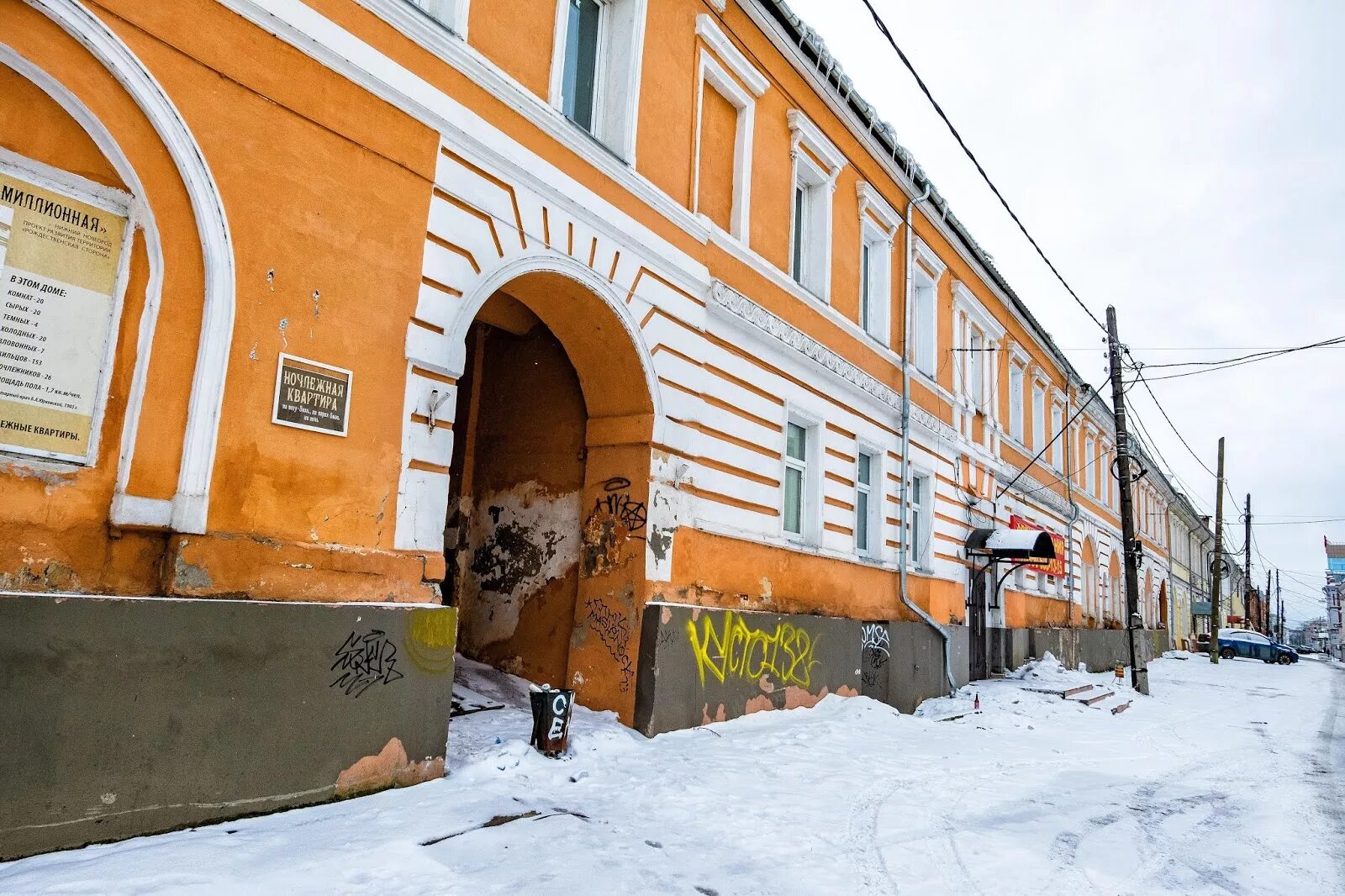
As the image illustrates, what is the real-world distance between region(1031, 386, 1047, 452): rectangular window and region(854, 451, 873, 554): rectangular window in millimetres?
10460

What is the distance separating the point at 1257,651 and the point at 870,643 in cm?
3737

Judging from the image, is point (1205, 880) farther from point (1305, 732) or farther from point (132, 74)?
point (1305, 732)

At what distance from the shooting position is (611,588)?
8.39 meters

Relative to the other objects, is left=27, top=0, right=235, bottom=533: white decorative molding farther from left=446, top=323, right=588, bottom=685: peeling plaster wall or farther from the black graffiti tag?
left=446, top=323, right=588, bottom=685: peeling plaster wall

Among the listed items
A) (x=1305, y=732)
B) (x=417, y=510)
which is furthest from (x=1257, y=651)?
(x=417, y=510)

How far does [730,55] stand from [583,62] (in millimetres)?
2282

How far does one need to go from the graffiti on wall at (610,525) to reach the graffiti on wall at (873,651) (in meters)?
4.78

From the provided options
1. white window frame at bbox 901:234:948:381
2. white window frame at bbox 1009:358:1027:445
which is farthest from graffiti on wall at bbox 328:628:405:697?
white window frame at bbox 1009:358:1027:445

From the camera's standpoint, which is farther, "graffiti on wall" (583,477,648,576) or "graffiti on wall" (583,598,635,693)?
"graffiti on wall" (583,477,648,576)

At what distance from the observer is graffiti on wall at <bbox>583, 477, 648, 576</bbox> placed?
842cm

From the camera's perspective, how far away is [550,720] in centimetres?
672

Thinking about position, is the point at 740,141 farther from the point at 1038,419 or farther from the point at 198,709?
the point at 1038,419

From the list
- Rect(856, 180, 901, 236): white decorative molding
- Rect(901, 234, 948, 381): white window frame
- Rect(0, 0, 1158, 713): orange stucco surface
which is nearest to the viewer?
Rect(0, 0, 1158, 713): orange stucco surface

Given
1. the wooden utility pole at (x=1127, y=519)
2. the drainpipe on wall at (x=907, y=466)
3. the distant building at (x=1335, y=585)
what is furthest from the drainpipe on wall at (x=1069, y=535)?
the distant building at (x=1335, y=585)
